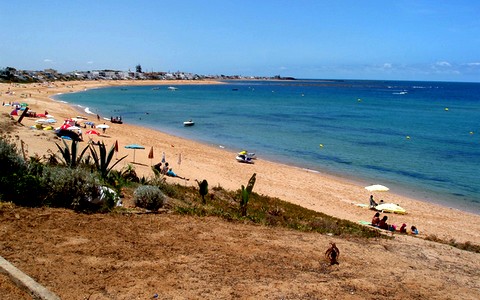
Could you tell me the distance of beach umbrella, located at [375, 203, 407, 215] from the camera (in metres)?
19.5

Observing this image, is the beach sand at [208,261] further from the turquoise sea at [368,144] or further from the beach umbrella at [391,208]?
the turquoise sea at [368,144]

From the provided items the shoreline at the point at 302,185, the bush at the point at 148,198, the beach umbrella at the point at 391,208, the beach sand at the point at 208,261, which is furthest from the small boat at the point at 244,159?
the bush at the point at 148,198

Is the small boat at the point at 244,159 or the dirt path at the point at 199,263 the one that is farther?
Answer: the small boat at the point at 244,159

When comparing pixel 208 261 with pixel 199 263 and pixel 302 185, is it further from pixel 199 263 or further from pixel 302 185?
pixel 302 185

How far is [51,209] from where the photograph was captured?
7.94 m

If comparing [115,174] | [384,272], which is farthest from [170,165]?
[384,272]

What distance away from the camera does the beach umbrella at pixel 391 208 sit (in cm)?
1947

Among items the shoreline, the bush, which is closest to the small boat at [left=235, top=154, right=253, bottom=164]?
the shoreline

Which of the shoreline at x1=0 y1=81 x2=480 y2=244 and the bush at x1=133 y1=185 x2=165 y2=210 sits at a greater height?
the bush at x1=133 y1=185 x2=165 y2=210

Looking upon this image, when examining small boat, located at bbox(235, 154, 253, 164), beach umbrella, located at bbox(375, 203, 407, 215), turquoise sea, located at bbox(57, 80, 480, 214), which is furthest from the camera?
small boat, located at bbox(235, 154, 253, 164)

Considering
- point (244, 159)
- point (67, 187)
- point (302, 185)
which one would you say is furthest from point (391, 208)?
point (67, 187)

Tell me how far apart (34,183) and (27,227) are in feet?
4.70

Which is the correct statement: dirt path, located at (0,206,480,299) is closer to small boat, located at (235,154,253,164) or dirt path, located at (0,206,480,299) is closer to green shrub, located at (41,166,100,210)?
green shrub, located at (41,166,100,210)

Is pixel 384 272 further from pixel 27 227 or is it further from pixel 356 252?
pixel 27 227
